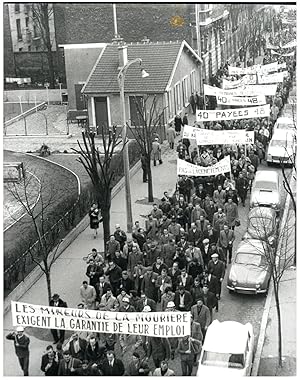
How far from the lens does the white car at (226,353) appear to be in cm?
1461

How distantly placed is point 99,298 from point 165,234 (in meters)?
2.95

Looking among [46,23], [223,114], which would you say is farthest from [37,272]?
[46,23]

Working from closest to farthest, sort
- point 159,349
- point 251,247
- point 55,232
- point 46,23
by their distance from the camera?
point 159,349
point 251,247
point 55,232
point 46,23

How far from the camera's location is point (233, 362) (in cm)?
1470

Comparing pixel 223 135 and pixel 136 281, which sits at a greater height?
pixel 223 135

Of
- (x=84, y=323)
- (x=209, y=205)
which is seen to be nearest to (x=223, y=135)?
(x=209, y=205)

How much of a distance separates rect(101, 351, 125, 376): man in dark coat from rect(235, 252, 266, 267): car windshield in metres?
6.45

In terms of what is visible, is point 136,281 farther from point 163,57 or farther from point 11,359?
point 163,57

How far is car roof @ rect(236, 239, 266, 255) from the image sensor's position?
20.2m

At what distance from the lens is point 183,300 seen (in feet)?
54.5

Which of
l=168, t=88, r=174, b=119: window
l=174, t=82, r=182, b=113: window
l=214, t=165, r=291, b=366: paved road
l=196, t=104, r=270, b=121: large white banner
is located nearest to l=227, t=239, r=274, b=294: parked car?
l=214, t=165, r=291, b=366: paved road

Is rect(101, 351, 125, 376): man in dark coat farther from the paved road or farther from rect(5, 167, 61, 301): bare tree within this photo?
rect(5, 167, 61, 301): bare tree

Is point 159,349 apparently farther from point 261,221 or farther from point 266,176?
point 266,176

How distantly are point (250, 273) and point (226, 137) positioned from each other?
8.55 metres
